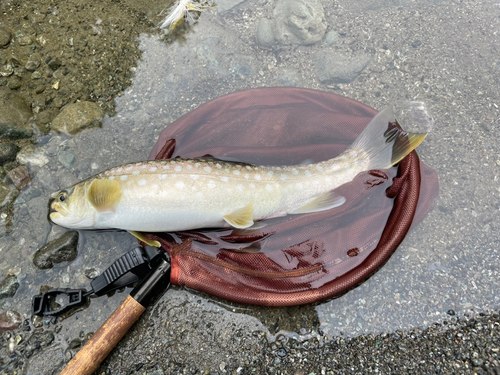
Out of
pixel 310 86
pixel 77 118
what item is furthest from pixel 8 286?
pixel 310 86

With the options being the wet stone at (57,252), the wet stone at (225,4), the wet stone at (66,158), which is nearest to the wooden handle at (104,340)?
the wet stone at (57,252)

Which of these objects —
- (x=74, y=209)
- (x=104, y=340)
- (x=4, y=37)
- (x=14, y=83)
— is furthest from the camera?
(x=4, y=37)

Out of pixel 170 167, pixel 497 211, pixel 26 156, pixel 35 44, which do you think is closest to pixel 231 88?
pixel 170 167

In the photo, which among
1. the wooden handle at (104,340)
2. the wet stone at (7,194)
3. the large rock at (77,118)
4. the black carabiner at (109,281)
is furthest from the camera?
the large rock at (77,118)

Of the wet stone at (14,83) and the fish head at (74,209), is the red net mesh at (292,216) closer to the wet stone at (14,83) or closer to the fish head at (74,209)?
the fish head at (74,209)

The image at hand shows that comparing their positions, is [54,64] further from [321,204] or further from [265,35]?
[321,204]

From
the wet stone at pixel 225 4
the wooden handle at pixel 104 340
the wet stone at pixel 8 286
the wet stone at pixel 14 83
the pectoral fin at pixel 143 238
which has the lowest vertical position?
the wet stone at pixel 8 286

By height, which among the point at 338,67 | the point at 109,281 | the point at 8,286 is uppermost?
the point at 338,67

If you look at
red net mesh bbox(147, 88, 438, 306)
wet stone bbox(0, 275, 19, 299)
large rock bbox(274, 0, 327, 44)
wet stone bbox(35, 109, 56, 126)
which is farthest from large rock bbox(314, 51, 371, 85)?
wet stone bbox(0, 275, 19, 299)
